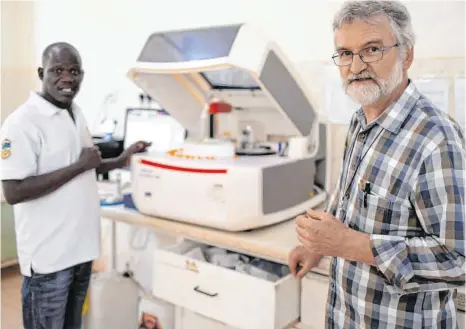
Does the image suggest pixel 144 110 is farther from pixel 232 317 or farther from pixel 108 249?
pixel 232 317

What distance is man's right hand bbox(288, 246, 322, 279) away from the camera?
4.42ft

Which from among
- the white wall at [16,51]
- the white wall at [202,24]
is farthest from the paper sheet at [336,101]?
the white wall at [16,51]

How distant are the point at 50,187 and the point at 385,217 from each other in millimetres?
965

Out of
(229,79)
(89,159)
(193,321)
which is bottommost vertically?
(193,321)

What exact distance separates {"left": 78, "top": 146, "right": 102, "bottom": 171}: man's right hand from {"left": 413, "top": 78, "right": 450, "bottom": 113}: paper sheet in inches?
45.4

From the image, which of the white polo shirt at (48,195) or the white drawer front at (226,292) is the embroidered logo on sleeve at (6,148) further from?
the white drawer front at (226,292)

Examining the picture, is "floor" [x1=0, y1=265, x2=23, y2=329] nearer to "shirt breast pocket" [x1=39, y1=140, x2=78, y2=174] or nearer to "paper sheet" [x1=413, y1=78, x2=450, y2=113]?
"shirt breast pocket" [x1=39, y1=140, x2=78, y2=174]

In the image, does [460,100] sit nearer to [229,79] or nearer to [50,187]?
[229,79]

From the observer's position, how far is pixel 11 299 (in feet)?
9.22

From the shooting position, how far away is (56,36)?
3141 mm

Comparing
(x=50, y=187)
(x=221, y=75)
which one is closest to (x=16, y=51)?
(x=221, y=75)

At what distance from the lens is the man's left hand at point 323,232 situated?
1015 millimetres

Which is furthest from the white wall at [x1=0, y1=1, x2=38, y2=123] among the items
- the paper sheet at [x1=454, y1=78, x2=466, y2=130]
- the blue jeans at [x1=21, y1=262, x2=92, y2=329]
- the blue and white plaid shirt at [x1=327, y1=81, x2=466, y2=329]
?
the blue and white plaid shirt at [x1=327, y1=81, x2=466, y2=329]

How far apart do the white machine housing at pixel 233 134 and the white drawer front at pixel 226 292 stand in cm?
15
